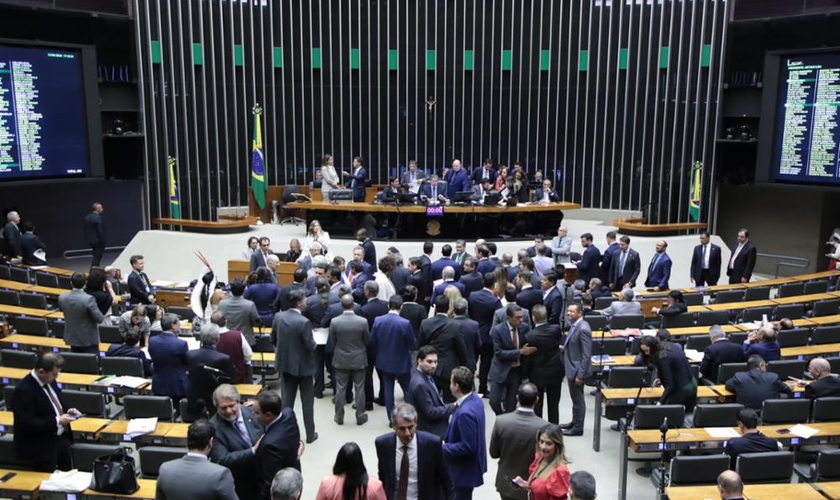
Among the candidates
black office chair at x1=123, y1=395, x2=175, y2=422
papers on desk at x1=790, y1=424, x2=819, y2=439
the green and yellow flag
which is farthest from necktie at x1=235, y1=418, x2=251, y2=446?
the green and yellow flag

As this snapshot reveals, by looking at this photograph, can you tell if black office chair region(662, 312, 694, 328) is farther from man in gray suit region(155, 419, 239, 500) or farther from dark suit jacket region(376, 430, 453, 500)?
man in gray suit region(155, 419, 239, 500)

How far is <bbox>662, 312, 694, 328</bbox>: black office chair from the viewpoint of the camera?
903 cm

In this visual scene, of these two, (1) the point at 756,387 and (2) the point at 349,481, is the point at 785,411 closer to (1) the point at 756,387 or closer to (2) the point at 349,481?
(1) the point at 756,387

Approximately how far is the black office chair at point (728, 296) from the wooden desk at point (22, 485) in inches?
340

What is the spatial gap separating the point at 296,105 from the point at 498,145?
16.9 ft

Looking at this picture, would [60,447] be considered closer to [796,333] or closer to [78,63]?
[796,333]

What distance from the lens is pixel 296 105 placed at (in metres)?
18.1

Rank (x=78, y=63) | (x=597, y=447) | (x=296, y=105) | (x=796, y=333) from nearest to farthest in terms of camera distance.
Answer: (x=597, y=447) < (x=796, y=333) < (x=78, y=63) < (x=296, y=105)

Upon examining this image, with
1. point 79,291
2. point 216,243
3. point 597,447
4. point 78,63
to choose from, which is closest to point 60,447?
point 79,291

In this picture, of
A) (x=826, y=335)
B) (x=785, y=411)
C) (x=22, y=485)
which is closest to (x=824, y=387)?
(x=785, y=411)

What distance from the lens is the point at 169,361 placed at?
6.39 meters

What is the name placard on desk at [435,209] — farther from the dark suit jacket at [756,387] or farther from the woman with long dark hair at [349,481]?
the woman with long dark hair at [349,481]

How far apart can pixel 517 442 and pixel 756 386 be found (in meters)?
2.94

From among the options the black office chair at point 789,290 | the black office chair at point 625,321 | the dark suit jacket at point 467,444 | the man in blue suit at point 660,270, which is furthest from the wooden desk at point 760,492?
the black office chair at point 789,290
